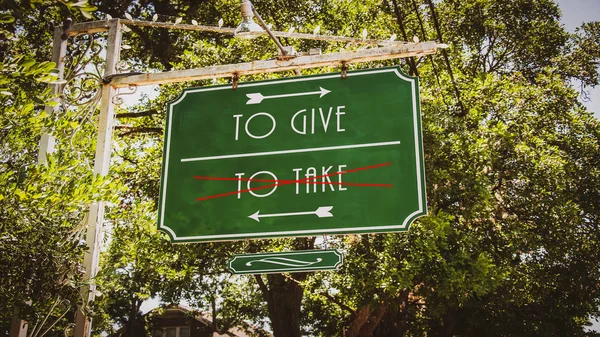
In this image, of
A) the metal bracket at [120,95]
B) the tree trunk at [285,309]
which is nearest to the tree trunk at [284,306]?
the tree trunk at [285,309]

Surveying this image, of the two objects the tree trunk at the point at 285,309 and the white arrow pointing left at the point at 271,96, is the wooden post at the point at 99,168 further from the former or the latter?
the tree trunk at the point at 285,309

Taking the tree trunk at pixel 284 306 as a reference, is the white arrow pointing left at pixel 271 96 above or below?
above

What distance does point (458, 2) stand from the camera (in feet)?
60.0

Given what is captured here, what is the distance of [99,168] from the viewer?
15.7 feet

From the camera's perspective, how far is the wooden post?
4.47 meters

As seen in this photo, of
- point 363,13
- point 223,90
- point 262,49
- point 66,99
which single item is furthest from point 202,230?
point 363,13

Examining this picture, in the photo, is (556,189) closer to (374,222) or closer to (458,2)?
(458,2)

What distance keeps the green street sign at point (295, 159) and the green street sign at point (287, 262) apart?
163 millimetres

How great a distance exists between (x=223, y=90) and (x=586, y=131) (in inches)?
564

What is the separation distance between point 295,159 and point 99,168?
6.01ft

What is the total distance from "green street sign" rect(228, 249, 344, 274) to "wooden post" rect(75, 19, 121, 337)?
→ 1352 mm

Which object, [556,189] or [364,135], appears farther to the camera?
[556,189]

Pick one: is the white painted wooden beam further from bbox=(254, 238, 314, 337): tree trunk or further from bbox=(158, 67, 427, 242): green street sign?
bbox=(254, 238, 314, 337): tree trunk

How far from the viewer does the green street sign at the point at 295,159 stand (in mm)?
4059
